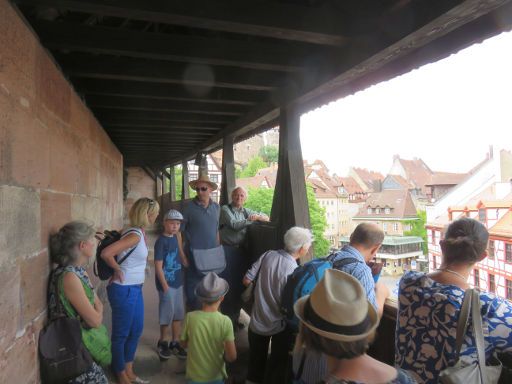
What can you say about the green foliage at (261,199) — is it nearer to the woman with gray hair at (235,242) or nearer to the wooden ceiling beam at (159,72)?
the woman with gray hair at (235,242)

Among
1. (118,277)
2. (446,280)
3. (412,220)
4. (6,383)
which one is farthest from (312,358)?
(412,220)

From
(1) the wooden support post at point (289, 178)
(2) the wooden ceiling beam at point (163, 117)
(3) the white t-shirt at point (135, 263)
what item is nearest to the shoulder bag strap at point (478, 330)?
(1) the wooden support post at point (289, 178)

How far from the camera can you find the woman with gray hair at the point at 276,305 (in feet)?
8.76

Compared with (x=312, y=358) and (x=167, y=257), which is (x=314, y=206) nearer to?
(x=167, y=257)

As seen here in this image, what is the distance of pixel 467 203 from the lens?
2.07 meters

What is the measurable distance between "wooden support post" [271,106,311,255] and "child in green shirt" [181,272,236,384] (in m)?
1.38

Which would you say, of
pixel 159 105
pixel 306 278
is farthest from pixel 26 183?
pixel 159 105

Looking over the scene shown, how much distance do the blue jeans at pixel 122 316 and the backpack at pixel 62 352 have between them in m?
0.78

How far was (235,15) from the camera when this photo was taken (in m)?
2.17

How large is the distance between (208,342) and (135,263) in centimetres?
99

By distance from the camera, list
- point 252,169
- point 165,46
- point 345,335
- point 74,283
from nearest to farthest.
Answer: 1. point 345,335
2. point 74,283
3. point 165,46
4. point 252,169

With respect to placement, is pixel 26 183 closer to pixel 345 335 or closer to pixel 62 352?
pixel 62 352

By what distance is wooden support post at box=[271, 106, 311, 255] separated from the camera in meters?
3.59

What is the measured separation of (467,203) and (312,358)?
1192mm
